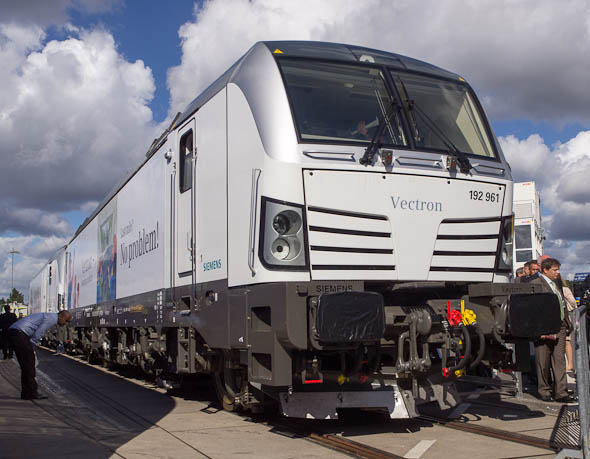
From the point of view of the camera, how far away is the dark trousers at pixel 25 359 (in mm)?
9477

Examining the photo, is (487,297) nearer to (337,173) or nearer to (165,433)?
(337,173)

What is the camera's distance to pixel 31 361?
31.6 ft

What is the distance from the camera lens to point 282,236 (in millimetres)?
5379

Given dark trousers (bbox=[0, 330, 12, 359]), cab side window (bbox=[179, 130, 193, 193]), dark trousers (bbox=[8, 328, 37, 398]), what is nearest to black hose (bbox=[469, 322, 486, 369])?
cab side window (bbox=[179, 130, 193, 193])

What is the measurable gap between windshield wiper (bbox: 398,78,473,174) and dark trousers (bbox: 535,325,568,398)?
2694mm

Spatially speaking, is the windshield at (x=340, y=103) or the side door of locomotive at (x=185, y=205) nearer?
the windshield at (x=340, y=103)

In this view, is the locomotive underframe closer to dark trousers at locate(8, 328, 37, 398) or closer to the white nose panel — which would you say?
the white nose panel

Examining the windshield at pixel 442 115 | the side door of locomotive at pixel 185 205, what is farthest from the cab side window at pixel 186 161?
the windshield at pixel 442 115

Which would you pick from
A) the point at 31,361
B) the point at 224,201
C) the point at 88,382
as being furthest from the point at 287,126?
the point at 88,382

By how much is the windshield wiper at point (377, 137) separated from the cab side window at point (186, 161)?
226cm

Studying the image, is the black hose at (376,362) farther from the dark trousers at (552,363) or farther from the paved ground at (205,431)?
the dark trousers at (552,363)

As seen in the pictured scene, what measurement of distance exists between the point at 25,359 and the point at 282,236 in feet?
19.4

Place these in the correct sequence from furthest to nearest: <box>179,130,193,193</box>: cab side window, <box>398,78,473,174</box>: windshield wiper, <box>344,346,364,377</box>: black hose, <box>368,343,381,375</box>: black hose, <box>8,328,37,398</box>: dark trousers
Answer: <box>8,328,37,398</box>: dark trousers < <box>179,130,193,193</box>: cab side window < <box>398,78,473,174</box>: windshield wiper < <box>368,343,381,375</box>: black hose < <box>344,346,364,377</box>: black hose

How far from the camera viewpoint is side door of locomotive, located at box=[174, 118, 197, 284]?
7.07 m
